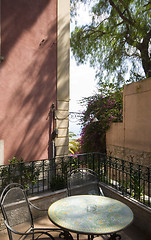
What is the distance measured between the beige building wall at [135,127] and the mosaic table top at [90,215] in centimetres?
468

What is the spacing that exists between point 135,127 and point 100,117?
2.30m

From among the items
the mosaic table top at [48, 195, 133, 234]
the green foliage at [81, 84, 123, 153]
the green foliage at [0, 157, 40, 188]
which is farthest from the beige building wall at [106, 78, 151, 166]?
the mosaic table top at [48, 195, 133, 234]

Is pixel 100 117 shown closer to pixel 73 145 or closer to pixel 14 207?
pixel 73 145

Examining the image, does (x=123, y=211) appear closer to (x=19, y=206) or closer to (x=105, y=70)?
(x=19, y=206)

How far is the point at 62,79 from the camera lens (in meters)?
6.02

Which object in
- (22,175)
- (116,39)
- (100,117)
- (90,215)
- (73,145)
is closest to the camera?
(90,215)

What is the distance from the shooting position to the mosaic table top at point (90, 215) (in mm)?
2234

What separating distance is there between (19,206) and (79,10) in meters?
11.2

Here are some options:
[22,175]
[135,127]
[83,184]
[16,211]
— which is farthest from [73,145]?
[16,211]

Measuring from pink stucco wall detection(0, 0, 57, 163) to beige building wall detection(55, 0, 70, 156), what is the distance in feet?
0.57

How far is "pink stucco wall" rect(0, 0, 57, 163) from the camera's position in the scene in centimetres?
498

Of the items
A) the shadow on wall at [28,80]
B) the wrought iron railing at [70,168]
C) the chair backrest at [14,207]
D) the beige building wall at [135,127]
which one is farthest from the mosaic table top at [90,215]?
the beige building wall at [135,127]

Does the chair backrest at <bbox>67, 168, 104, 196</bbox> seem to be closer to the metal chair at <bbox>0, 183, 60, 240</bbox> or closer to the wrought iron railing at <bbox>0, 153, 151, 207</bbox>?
the wrought iron railing at <bbox>0, 153, 151, 207</bbox>

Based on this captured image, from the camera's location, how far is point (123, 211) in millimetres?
2625
